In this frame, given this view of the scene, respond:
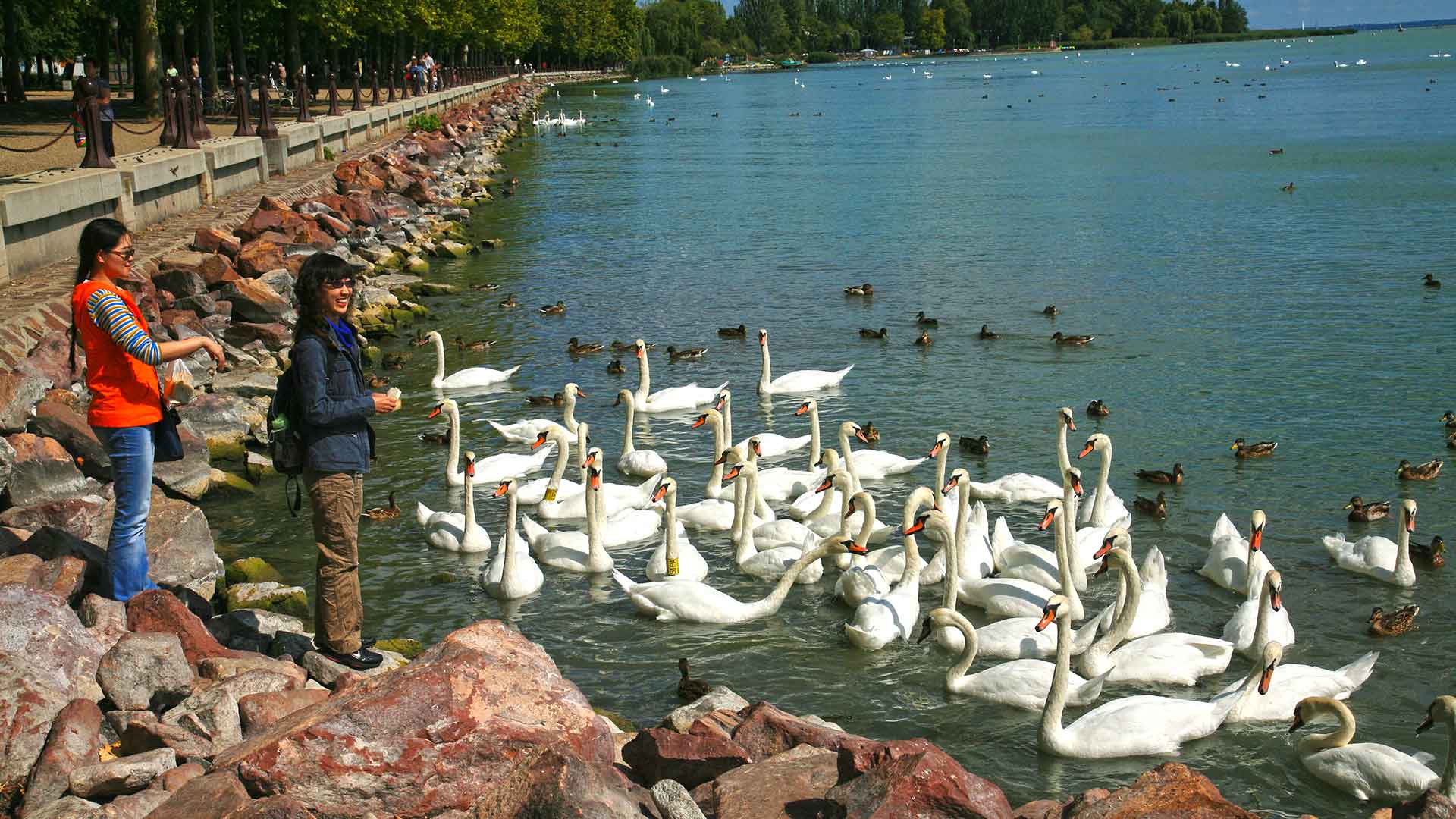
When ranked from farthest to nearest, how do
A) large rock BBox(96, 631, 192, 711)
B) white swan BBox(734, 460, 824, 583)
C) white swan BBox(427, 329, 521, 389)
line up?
white swan BBox(427, 329, 521, 389)
white swan BBox(734, 460, 824, 583)
large rock BBox(96, 631, 192, 711)

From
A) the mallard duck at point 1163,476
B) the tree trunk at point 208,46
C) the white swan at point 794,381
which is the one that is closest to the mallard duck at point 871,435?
the white swan at point 794,381

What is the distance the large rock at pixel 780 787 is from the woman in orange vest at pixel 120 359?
3.82 metres

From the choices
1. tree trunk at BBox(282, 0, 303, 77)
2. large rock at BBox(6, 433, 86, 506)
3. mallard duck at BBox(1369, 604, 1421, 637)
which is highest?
tree trunk at BBox(282, 0, 303, 77)

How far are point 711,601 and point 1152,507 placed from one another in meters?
4.98

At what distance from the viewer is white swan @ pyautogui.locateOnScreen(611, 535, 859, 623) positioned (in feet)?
36.0

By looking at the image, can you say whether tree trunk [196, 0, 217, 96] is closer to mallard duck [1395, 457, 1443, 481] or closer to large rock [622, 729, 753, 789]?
mallard duck [1395, 457, 1443, 481]

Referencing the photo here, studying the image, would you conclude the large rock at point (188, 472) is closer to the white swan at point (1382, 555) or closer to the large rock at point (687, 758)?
the large rock at point (687, 758)

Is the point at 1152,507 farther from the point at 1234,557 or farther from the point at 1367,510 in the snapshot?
the point at 1367,510

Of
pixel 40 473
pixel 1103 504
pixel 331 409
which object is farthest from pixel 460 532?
pixel 1103 504

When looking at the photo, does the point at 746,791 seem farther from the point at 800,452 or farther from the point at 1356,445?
the point at 1356,445

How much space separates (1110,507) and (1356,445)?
14.7 ft

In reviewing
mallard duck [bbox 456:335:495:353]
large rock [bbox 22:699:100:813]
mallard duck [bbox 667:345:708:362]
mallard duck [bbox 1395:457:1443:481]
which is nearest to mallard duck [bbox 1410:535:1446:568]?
mallard duck [bbox 1395:457:1443:481]

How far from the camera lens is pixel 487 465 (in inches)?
580

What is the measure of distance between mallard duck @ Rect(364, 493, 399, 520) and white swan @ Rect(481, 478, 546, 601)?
2148 millimetres
